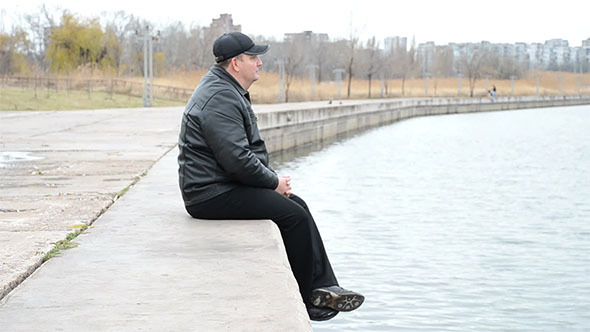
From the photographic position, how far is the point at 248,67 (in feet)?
19.9

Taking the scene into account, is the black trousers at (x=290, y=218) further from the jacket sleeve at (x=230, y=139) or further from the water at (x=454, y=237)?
the water at (x=454, y=237)

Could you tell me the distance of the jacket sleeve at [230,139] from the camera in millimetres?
5770

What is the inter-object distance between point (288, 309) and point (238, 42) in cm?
257

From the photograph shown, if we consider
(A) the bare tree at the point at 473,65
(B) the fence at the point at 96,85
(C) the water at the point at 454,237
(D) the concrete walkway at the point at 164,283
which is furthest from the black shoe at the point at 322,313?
(A) the bare tree at the point at 473,65

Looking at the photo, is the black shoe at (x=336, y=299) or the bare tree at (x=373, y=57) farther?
the bare tree at (x=373, y=57)

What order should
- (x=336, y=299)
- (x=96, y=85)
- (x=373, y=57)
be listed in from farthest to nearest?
(x=373, y=57) → (x=96, y=85) → (x=336, y=299)

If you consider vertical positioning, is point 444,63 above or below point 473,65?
below

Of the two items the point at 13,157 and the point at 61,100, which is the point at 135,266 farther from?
the point at 61,100

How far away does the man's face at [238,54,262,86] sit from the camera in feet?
19.9

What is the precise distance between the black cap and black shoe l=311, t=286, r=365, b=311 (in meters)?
1.77

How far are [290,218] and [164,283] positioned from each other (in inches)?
53.6

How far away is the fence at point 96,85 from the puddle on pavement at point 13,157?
35676mm

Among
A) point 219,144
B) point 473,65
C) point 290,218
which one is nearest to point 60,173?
point 219,144

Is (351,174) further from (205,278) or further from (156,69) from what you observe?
(156,69)
